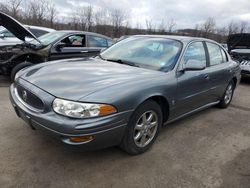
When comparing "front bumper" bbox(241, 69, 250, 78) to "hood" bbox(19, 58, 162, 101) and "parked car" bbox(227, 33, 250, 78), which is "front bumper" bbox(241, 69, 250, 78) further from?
"hood" bbox(19, 58, 162, 101)

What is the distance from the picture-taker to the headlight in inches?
85.1

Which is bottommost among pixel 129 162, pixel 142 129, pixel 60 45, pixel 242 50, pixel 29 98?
pixel 129 162

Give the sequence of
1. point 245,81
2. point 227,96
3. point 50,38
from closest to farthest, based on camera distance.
A: point 227,96
point 50,38
point 245,81

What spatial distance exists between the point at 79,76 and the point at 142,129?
100cm

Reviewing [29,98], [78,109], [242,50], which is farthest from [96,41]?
[242,50]

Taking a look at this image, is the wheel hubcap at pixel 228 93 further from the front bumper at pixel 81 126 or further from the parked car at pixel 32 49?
the parked car at pixel 32 49

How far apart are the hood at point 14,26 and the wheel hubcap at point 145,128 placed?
153 inches

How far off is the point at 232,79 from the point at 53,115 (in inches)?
162

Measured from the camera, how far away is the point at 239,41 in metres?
9.24

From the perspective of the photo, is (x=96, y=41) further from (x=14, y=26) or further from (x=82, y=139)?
(x=82, y=139)

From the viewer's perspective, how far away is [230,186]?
2.42 metres

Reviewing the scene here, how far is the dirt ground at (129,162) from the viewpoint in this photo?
236cm

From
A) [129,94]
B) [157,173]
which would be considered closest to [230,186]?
[157,173]

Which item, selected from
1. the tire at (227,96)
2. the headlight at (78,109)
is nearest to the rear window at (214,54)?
the tire at (227,96)
